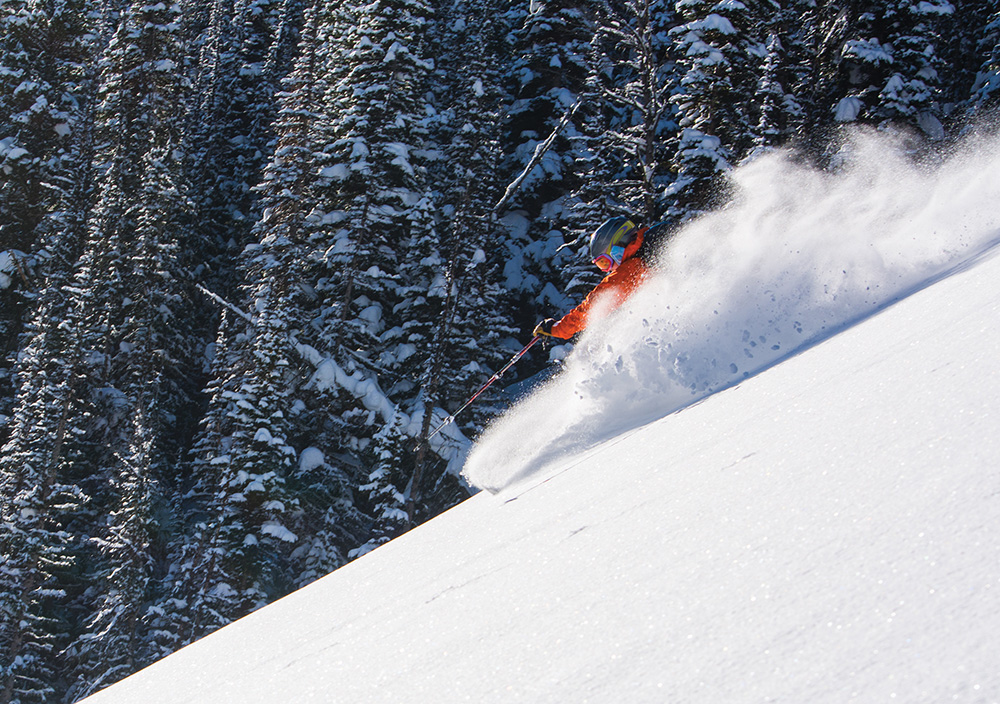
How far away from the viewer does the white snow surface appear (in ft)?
5.13

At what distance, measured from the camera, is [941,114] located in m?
18.5

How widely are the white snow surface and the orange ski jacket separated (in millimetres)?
2493

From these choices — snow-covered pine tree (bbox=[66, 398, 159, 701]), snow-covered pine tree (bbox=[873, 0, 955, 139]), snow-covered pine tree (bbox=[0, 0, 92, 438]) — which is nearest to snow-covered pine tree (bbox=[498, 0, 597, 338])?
snow-covered pine tree (bbox=[873, 0, 955, 139])

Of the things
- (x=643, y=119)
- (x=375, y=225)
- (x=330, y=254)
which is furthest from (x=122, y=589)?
(x=643, y=119)

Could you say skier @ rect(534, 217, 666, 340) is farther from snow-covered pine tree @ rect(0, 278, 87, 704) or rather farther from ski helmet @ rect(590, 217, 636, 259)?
snow-covered pine tree @ rect(0, 278, 87, 704)

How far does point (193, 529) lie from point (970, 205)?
19570 millimetres

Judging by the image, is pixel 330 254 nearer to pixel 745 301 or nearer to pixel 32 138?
pixel 745 301

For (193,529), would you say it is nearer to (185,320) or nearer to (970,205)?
(185,320)

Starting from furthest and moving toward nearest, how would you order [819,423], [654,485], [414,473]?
[414,473]
[654,485]
[819,423]

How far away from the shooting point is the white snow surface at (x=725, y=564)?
156cm

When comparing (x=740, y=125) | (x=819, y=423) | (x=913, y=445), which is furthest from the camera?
(x=740, y=125)

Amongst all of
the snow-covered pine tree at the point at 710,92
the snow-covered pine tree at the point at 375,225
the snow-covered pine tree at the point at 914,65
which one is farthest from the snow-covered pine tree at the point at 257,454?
the snow-covered pine tree at the point at 914,65

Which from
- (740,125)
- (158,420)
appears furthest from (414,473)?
(740,125)

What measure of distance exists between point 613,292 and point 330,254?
1489cm
